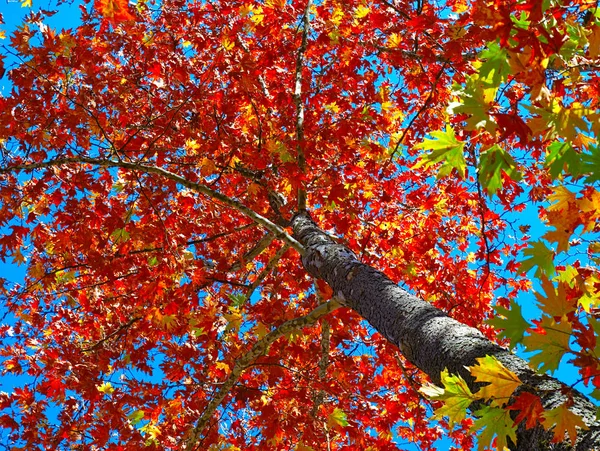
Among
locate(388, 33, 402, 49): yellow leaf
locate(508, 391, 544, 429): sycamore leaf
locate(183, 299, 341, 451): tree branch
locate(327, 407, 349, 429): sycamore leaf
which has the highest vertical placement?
locate(388, 33, 402, 49): yellow leaf

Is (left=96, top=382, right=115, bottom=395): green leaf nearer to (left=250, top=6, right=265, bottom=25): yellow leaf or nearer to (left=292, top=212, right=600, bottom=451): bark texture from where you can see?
(left=292, top=212, right=600, bottom=451): bark texture

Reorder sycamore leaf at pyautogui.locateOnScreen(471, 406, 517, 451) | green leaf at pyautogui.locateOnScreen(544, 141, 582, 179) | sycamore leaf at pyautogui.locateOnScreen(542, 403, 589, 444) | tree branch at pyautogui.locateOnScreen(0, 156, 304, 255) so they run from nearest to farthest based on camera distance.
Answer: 1. sycamore leaf at pyautogui.locateOnScreen(542, 403, 589, 444)
2. sycamore leaf at pyautogui.locateOnScreen(471, 406, 517, 451)
3. green leaf at pyautogui.locateOnScreen(544, 141, 582, 179)
4. tree branch at pyautogui.locateOnScreen(0, 156, 304, 255)

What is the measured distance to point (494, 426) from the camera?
1.79 m

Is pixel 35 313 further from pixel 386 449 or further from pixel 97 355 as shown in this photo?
pixel 386 449

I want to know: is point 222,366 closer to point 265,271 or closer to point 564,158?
point 265,271

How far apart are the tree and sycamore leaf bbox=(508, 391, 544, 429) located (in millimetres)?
11

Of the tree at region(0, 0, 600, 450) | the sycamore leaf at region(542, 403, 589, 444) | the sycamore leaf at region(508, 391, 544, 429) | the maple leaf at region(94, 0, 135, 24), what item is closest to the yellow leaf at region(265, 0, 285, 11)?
the tree at region(0, 0, 600, 450)

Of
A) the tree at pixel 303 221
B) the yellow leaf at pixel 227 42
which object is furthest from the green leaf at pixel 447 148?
the yellow leaf at pixel 227 42

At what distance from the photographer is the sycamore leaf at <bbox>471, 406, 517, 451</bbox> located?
1775mm

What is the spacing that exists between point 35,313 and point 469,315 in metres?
6.92

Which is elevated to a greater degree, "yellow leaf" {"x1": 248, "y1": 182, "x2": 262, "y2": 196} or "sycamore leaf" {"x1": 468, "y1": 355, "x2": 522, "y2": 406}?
"yellow leaf" {"x1": 248, "y1": 182, "x2": 262, "y2": 196}

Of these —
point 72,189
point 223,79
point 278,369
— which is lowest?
point 278,369

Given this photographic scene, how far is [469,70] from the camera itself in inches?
214

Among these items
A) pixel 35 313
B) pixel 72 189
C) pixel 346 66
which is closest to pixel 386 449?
pixel 72 189
